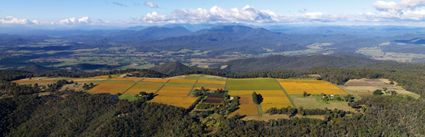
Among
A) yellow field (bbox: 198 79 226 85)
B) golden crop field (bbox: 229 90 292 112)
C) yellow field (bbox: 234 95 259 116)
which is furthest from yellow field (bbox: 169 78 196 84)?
yellow field (bbox: 234 95 259 116)

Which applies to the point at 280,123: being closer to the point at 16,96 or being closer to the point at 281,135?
the point at 281,135

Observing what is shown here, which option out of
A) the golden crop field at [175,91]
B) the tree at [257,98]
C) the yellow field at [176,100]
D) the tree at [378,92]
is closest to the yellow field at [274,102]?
the tree at [257,98]

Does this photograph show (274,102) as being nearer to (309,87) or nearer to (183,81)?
(309,87)

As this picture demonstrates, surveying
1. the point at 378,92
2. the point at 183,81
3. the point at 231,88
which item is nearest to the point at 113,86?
the point at 183,81

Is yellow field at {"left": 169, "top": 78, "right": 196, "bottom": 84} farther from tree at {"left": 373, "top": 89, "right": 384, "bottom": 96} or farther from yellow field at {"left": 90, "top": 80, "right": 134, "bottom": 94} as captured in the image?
tree at {"left": 373, "top": 89, "right": 384, "bottom": 96}

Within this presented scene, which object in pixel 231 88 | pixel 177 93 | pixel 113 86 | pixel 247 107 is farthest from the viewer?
pixel 113 86

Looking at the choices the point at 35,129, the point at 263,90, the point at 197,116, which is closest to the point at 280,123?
the point at 197,116
